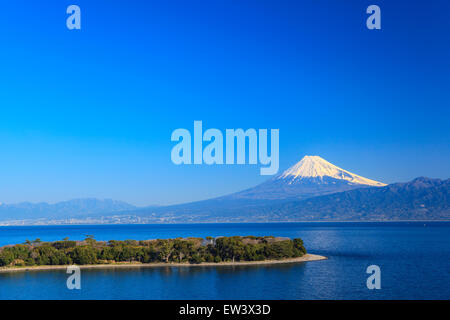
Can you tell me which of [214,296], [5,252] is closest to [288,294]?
[214,296]

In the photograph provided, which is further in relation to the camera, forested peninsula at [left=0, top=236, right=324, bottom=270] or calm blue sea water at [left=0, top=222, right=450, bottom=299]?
forested peninsula at [left=0, top=236, right=324, bottom=270]

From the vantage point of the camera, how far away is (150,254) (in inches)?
3002

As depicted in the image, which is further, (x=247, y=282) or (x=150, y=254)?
(x=150, y=254)

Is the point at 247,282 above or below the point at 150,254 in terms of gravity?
below

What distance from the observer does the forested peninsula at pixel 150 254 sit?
238 feet

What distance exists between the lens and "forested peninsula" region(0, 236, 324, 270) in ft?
238

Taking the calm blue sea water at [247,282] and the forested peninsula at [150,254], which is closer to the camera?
the calm blue sea water at [247,282]

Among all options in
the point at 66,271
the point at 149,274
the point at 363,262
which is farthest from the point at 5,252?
the point at 363,262
